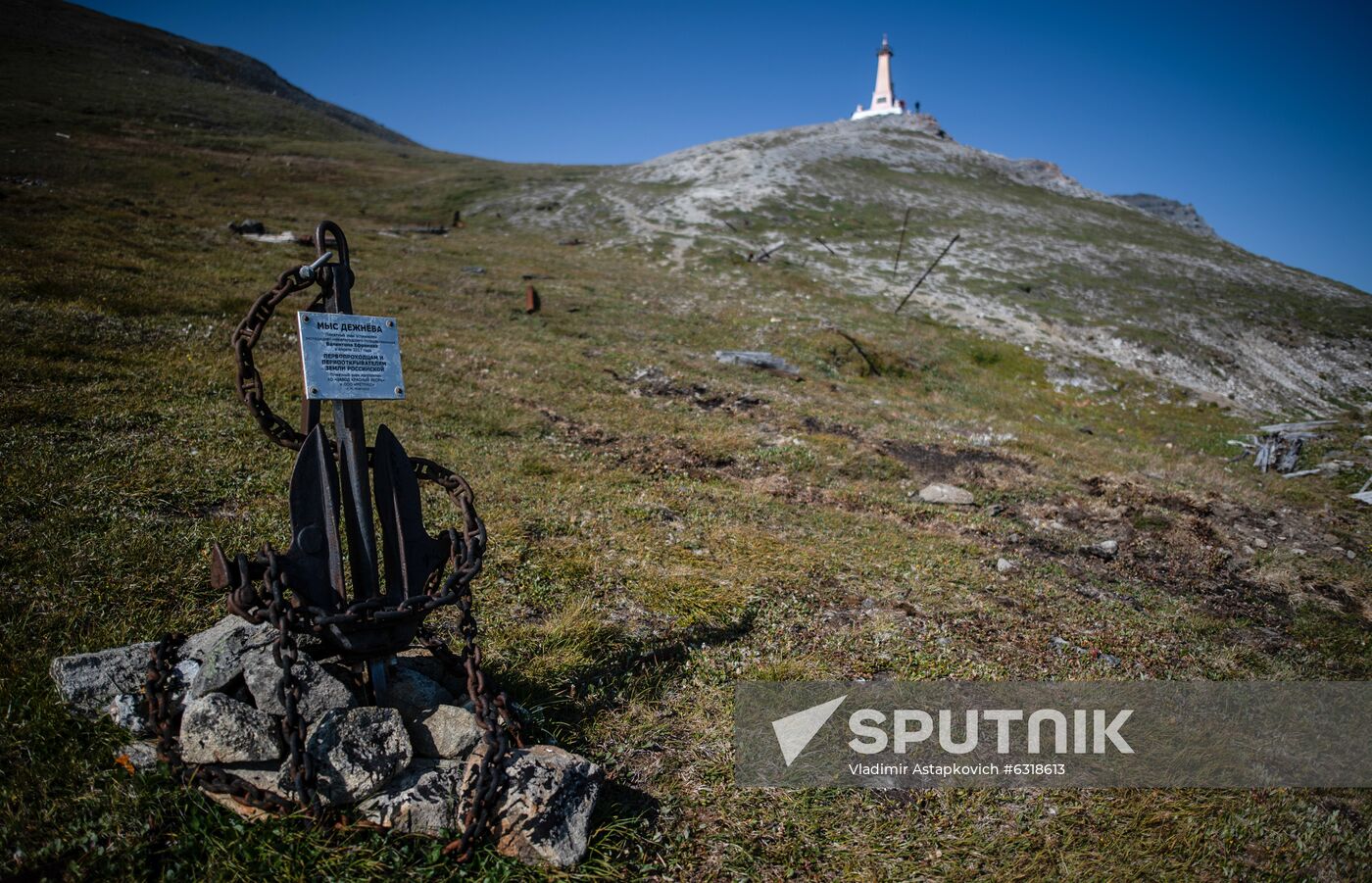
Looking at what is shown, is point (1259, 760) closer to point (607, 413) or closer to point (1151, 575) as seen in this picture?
point (1151, 575)

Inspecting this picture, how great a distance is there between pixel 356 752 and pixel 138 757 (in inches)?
A: 54.1

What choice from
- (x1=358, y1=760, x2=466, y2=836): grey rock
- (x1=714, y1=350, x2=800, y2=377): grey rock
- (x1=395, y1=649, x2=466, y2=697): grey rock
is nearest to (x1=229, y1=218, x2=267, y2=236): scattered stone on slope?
(x1=714, y1=350, x2=800, y2=377): grey rock

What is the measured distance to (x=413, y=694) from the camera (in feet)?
15.4

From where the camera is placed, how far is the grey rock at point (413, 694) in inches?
182

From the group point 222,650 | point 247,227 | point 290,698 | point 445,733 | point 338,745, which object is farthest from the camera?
point 247,227

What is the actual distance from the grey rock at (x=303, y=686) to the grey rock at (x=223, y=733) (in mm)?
143

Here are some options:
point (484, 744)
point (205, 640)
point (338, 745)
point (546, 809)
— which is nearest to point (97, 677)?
point (205, 640)

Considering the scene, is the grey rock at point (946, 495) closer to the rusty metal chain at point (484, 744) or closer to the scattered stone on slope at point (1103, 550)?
the scattered stone on slope at point (1103, 550)

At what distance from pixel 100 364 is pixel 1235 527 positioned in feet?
73.3

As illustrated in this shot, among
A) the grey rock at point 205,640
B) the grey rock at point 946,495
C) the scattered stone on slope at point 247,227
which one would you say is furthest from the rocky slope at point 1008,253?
the grey rock at point 205,640

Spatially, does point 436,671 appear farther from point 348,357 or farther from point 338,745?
point 348,357

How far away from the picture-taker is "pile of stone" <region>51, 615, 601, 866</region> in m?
3.83

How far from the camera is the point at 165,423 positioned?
31.2ft

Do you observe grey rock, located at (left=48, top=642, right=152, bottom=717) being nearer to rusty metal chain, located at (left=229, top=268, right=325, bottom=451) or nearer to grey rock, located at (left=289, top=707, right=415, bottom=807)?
grey rock, located at (left=289, top=707, right=415, bottom=807)
